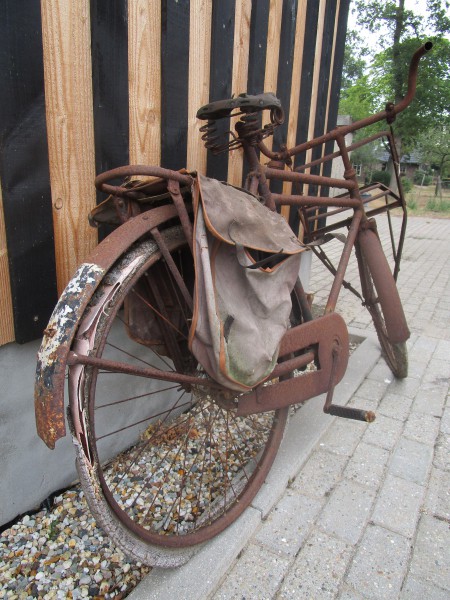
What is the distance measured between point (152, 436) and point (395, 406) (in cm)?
163

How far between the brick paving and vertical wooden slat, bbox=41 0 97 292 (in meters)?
1.39

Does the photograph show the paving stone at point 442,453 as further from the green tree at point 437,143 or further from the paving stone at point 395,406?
the green tree at point 437,143

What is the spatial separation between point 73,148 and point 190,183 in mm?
591

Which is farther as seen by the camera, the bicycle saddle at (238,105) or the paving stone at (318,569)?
the bicycle saddle at (238,105)

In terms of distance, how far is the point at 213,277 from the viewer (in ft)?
4.90

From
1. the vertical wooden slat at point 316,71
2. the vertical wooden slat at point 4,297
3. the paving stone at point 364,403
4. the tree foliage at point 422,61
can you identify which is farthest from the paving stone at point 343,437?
the tree foliage at point 422,61

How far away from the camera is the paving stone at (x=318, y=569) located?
1.61m

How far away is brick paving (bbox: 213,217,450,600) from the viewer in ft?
5.38

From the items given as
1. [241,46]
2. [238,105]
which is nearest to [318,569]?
[238,105]

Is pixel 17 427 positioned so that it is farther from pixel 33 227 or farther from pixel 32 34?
pixel 32 34

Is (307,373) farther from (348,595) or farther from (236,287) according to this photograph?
(348,595)

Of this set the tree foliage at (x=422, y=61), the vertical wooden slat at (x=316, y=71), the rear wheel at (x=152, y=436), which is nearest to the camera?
the rear wheel at (x=152, y=436)

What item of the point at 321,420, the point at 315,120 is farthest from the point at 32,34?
the point at 315,120

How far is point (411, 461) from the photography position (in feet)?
7.61
